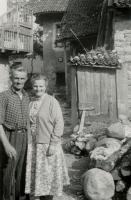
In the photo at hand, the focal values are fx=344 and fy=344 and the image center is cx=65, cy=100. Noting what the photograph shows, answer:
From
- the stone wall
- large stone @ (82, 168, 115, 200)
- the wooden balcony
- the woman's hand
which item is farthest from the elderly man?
the wooden balcony

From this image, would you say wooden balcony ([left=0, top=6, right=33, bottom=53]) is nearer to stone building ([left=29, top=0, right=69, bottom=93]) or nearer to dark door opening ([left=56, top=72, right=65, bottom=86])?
stone building ([left=29, top=0, right=69, bottom=93])

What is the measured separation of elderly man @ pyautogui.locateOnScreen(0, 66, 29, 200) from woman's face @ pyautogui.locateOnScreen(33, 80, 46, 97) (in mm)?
150

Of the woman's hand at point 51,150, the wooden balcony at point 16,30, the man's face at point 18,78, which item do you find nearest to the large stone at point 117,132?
the woman's hand at point 51,150

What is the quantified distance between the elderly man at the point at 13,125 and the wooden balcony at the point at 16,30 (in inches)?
506

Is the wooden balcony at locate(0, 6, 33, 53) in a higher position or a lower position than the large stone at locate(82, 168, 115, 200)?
higher

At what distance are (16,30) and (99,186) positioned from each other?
13484mm

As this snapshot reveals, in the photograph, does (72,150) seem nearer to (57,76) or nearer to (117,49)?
(117,49)

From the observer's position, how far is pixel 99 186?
183 inches

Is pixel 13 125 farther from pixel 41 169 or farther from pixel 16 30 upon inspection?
pixel 16 30

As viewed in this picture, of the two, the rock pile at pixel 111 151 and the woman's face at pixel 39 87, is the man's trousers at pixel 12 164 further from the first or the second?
the rock pile at pixel 111 151

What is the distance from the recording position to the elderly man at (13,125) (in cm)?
402

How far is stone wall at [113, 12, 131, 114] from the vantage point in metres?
8.37

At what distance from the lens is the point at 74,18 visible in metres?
16.1

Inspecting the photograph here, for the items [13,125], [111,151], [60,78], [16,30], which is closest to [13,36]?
[16,30]
